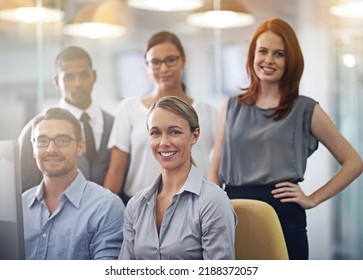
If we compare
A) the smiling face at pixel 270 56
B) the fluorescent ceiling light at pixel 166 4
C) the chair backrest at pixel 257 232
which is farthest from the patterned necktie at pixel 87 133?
the smiling face at pixel 270 56

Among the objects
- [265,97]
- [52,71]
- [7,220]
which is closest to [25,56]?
[52,71]

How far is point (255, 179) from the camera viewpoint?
7.70 feet

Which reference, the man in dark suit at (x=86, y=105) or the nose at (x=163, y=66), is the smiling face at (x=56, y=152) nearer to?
the man in dark suit at (x=86, y=105)

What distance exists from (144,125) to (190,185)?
32 centimetres

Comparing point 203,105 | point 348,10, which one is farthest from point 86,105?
point 348,10

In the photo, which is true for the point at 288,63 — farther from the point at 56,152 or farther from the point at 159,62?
the point at 56,152

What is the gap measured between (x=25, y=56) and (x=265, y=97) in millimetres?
971

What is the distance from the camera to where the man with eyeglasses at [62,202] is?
2434 mm

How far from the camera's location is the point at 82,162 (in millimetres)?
2492

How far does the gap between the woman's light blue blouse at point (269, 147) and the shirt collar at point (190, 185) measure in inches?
4.5

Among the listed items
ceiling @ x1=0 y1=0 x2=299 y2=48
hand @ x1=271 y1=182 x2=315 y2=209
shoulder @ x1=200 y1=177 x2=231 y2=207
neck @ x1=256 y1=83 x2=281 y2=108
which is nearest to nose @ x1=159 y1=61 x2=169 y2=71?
ceiling @ x1=0 y1=0 x2=299 y2=48

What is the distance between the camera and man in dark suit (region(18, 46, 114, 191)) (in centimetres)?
250

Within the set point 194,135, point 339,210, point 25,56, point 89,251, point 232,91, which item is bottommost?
point 89,251

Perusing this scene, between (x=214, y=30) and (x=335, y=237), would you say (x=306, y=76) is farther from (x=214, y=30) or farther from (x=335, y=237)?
(x=335, y=237)
